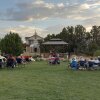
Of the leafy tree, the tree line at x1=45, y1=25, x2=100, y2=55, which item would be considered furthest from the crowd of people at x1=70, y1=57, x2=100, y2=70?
the tree line at x1=45, y1=25, x2=100, y2=55

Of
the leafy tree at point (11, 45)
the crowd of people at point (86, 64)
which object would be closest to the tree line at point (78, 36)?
the leafy tree at point (11, 45)

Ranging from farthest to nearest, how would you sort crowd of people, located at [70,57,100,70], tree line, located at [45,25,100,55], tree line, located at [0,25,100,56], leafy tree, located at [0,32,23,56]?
tree line, located at [45,25,100,55], tree line, located at [0,25,100,56], leafy tree, located at [0,32,23,56], crowd of people, located at [70,57,100,70]

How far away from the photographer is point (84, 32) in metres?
82.5

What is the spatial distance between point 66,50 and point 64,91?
2228 inches

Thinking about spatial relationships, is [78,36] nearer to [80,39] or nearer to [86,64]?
[80,39]

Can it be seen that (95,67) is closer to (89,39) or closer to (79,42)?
(79,42)

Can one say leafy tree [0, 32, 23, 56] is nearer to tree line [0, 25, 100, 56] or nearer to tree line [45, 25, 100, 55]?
tree line [0, 25, 100, 56]

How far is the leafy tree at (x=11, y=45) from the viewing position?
51.6 metres

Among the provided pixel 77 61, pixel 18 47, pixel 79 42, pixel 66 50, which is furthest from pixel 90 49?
pixel 77 61

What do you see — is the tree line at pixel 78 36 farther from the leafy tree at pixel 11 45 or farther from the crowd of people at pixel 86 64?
the crowd of people at pixel 86 64

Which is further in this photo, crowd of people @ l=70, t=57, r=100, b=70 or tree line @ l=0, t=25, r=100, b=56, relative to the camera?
tree line @ l=0, t=25, r=100, b=56

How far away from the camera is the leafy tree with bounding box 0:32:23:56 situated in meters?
51.6

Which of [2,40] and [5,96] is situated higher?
[2,40]

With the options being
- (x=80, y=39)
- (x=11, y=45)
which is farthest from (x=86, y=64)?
(x=80, y=39)
